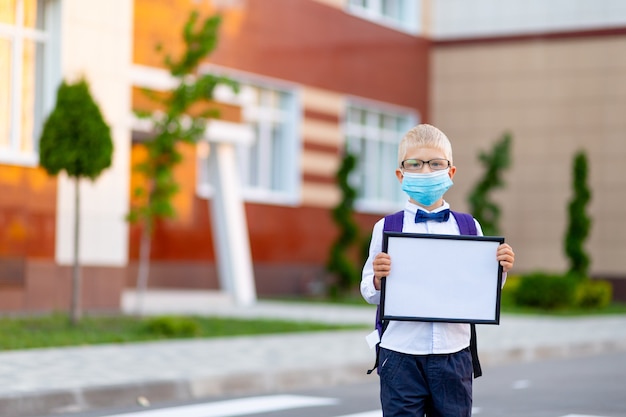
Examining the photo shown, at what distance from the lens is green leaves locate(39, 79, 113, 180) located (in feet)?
47.4

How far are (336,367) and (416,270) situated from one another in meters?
6.91

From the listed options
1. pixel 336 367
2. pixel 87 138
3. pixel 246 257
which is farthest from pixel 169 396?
pixel 246 257

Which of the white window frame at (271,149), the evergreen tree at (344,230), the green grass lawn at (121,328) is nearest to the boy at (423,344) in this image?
the green grass lawn at (121,328)

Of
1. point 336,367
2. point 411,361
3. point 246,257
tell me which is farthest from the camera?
point 246,257

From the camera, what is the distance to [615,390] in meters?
11.2

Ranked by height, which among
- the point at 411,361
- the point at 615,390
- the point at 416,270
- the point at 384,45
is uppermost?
the point at 384,45

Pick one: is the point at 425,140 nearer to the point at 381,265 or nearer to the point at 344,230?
the point at 381,265

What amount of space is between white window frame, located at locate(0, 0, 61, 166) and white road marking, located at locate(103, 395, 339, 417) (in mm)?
7950

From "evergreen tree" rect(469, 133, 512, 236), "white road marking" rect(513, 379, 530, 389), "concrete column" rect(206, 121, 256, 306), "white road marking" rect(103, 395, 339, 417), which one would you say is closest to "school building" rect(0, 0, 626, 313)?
"concrete column" rect(206, 121, 256, 306)

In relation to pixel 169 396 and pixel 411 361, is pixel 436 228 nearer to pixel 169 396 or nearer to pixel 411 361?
pixel 411 361

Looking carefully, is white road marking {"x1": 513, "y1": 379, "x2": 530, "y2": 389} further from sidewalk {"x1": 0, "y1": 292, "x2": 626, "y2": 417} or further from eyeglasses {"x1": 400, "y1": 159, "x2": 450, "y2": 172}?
eyeglasses {"x1": 400, "y1": 159, "x2": 450, "y2": 172}

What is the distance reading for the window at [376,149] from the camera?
1128 inches

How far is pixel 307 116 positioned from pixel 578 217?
619 cm

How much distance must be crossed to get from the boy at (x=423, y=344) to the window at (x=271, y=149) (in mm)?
19623
